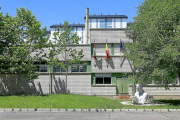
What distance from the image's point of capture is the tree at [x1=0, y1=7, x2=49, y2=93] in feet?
82.1

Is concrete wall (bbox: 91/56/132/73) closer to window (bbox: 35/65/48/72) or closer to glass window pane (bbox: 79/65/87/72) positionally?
glass window pane (bbox: 79/65/87/72)

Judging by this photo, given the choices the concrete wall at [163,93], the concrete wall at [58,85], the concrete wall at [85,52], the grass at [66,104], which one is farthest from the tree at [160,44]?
the concrete wall at [85,52]

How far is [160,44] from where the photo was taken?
19.2 metres

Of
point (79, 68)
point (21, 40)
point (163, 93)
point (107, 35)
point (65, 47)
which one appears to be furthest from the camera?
point (107, 35)

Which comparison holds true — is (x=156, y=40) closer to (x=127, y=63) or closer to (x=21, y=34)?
(x=127, y=63)

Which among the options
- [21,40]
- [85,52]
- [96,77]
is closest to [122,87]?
[96,77]

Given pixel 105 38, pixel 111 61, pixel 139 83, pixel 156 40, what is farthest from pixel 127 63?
pixel 156 40

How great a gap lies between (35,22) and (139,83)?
1249cm

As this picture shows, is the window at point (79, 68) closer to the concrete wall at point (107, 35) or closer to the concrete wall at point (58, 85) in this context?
the concrete wall at point (58, 85)

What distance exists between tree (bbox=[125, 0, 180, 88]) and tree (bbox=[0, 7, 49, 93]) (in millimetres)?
10392

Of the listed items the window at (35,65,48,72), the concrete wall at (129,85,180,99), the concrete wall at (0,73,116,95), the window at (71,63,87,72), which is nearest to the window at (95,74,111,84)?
the concrete wall at (0,73,116,95)

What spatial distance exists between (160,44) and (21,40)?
47.4 feet

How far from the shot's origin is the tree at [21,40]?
25.0m

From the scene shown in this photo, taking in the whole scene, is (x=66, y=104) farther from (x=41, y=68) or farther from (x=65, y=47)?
(x=41, y=68)
